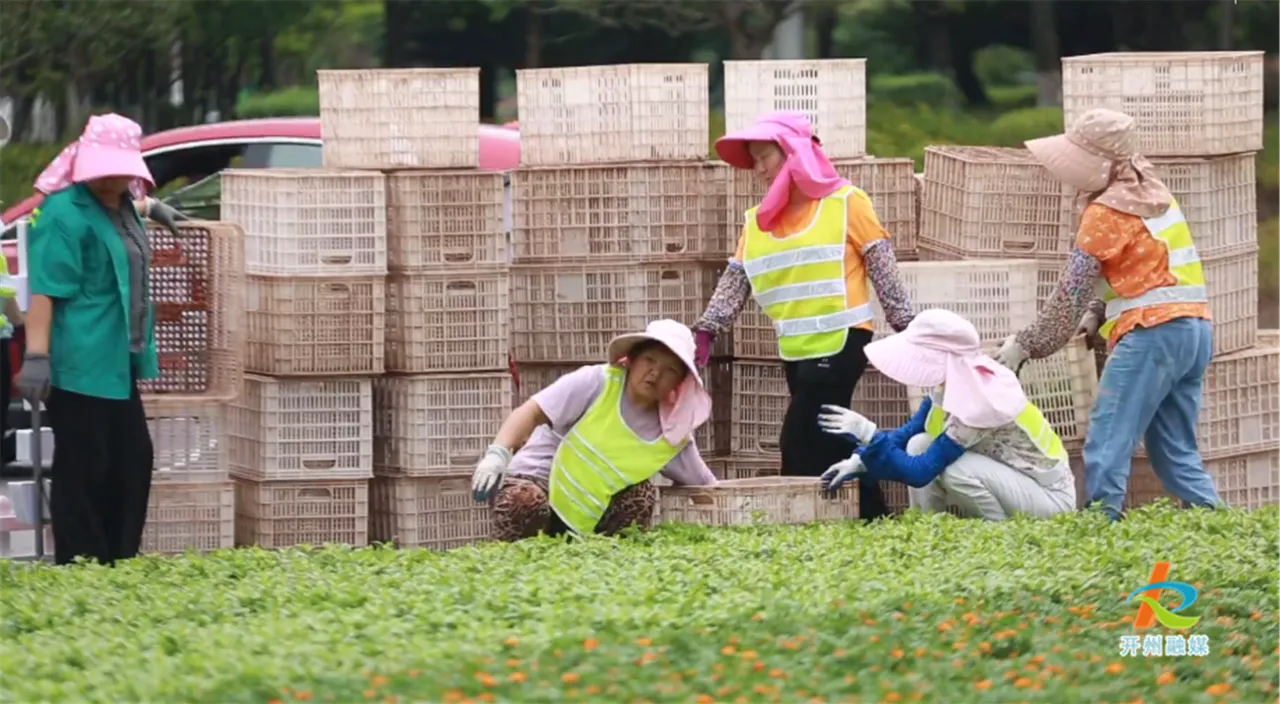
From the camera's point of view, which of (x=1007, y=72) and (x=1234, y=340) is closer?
(x=1234, y=340)

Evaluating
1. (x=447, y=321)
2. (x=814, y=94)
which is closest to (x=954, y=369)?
(x=814, y=94)

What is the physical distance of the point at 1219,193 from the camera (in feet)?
31.0

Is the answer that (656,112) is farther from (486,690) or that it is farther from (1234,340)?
(486,690)

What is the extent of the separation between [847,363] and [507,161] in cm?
339

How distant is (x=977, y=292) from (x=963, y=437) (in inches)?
41.5

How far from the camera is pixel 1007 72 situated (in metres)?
30.8

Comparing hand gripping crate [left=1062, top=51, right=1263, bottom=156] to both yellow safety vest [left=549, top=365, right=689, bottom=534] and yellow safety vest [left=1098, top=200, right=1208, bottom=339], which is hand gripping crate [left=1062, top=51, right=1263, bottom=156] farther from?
yellow safety vest [left=549, top=365, right=689, bottom=534]

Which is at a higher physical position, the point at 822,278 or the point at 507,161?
the point at 507,161

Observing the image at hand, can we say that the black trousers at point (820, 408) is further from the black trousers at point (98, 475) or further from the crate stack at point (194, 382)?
the black trousers at point (98, 475)

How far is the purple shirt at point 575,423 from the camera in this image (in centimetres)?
831

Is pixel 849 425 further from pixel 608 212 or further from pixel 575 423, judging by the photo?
pixel 608 212

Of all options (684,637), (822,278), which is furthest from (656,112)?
(684,637)

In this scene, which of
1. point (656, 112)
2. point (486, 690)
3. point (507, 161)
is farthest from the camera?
point (507, 161)

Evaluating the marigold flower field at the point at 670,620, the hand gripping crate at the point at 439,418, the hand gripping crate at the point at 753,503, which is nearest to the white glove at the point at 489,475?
the marigold flower field at the point at 670,620
